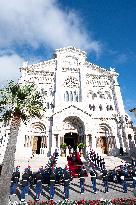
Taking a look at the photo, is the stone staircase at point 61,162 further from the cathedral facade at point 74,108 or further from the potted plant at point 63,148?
the cathedral facade at point 74,108

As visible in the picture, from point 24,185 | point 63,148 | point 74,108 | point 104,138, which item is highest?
point 74,108

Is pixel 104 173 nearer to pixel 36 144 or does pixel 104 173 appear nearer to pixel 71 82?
pixel 36 144

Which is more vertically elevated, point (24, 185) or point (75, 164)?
point (75, 164)

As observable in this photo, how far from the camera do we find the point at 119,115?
110ft

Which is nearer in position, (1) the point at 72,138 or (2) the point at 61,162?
(2) the point at 61,162

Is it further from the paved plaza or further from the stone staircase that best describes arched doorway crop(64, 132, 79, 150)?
the paved plaza

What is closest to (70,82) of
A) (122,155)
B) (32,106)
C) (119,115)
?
(119,115)

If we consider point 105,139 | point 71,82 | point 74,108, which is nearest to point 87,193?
point 105,139

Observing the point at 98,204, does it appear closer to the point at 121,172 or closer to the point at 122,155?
the point at 121,172

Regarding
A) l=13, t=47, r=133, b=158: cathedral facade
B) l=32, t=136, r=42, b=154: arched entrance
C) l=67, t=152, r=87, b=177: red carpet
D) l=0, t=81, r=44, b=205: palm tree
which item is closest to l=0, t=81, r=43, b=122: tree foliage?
l=0, t=81, r=44, b=205: palm tree

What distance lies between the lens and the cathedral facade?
30.9m

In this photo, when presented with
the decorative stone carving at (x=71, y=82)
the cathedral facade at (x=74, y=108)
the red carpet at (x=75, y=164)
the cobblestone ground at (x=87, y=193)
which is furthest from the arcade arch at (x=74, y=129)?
the cobblestone ground at (x=87, y=193)

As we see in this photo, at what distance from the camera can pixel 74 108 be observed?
3250 cm

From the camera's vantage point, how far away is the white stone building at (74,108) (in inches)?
1217
